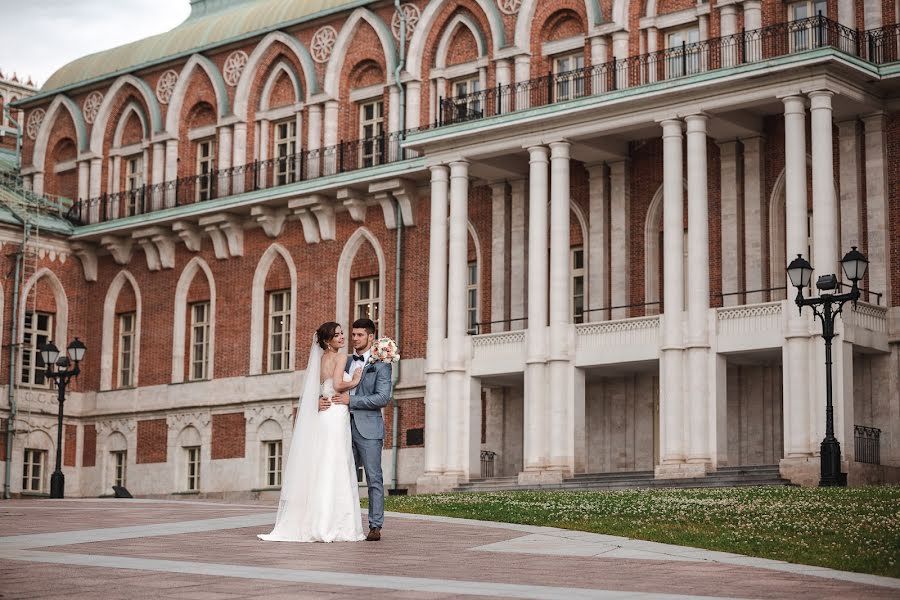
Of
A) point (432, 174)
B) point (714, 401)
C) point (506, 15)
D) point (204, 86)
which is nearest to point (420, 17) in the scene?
point (506, 15)

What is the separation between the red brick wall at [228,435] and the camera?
4291 centimetres

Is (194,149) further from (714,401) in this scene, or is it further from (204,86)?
(714,401)

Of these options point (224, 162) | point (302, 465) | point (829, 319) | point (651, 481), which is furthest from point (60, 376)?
point (302, 465)

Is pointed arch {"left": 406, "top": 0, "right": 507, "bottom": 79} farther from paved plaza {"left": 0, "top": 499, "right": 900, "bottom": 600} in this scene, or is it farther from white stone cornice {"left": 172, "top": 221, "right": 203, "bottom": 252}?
paved plaza {"left": 0, "top": 499, "right": 900, "bottom": 600}

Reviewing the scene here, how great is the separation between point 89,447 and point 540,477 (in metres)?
18.5

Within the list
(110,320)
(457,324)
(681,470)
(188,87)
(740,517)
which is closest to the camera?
(740,517)

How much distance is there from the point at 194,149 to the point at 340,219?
6.79m

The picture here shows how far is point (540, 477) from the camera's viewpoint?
33.6m

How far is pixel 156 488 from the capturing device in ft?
146

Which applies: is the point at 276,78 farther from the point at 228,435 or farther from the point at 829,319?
the point at 829,319

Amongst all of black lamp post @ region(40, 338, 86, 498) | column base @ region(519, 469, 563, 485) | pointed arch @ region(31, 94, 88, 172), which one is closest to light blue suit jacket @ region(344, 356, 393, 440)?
column base @ region(519, 469, 563, 485)

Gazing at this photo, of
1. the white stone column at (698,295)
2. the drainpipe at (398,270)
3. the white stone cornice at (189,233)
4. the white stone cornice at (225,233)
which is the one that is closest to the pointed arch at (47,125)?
the white stone cornice at (189,233)

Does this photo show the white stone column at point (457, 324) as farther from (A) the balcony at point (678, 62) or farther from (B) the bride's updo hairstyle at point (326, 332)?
(B) the bride's updo hairstyle at point (326, 332)

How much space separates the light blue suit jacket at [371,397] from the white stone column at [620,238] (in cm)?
2034
